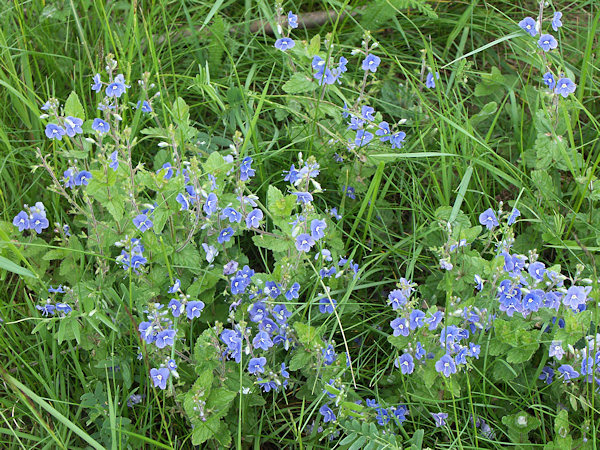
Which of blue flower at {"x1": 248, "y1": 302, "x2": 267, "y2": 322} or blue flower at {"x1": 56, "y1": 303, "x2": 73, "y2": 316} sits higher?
blue flower at {"x1": 56, "y1": 303, "x2": 73, "y2": 316}

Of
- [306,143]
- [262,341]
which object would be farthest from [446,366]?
[306,143]

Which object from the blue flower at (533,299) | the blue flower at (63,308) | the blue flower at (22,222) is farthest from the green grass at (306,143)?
the blue flower at (533,299)

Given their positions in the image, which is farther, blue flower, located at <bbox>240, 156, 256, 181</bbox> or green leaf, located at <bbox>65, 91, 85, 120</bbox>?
blue flower, located at <bbox>240, 156, 256, 181</bbox>

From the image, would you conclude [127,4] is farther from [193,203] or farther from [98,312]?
[98,312]

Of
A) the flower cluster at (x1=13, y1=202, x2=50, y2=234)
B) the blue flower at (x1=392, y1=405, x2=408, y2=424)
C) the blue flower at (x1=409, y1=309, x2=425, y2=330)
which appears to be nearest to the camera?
the blue flower at (x1=409, y1=309, x2=425, y2=330)

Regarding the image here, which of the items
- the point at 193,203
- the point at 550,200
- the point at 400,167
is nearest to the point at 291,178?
the point at 193,203

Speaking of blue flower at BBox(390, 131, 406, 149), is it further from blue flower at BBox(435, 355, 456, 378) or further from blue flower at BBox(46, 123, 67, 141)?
blue flower at BBox(46, 123, 67, 141)

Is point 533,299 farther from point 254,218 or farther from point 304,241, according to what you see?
point 254,218

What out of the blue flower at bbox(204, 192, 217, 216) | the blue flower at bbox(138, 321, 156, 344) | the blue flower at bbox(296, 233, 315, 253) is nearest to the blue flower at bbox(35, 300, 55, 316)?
the blue flower at bbox(138, 321, 156, 344)
